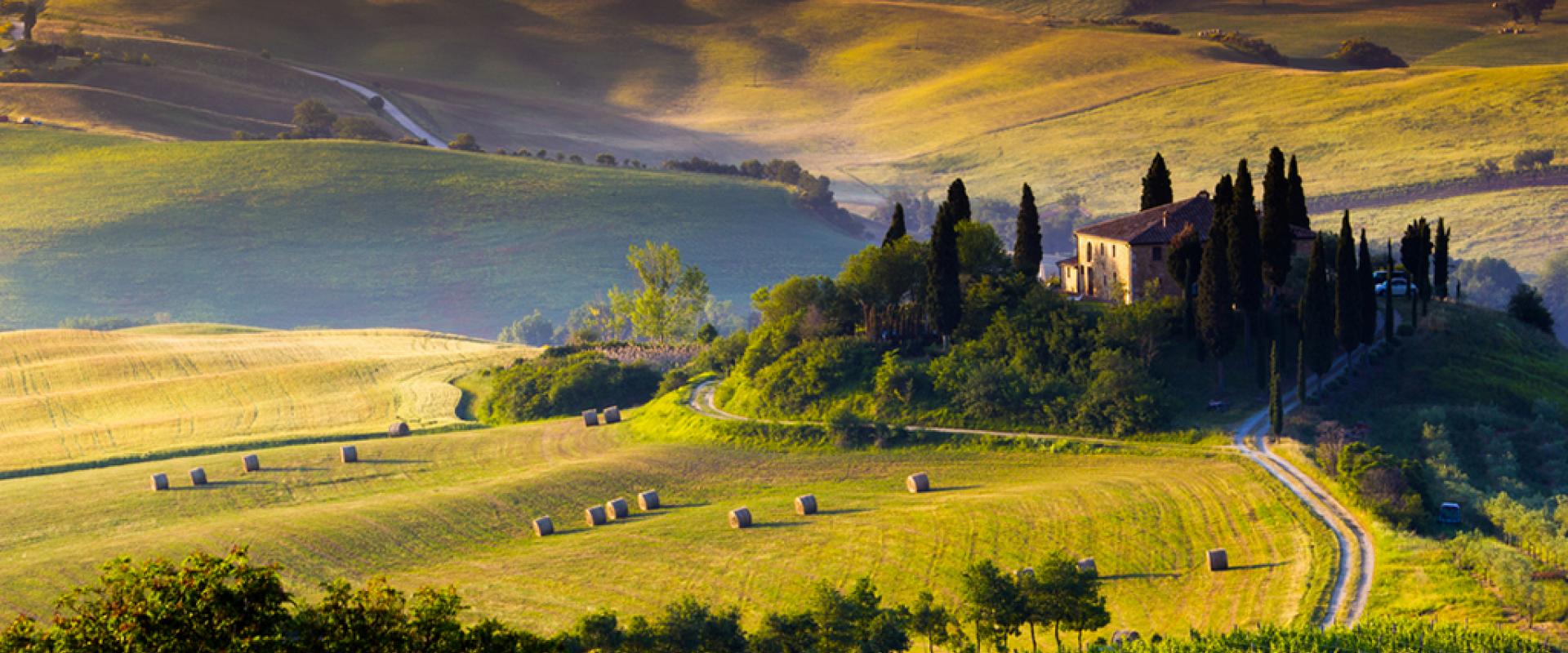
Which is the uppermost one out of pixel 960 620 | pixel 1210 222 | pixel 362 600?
pixel 1210 222

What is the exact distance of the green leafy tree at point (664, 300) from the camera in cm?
12150

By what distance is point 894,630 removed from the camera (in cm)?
4188

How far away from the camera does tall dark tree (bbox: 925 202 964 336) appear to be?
265 feet

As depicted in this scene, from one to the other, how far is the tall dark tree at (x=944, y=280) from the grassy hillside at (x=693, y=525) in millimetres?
11178

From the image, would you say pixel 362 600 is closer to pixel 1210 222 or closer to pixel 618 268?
pixel 1210 222

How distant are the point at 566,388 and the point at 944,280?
27.6 m

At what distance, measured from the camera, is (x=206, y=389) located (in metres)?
104

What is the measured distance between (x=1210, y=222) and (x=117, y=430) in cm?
6573

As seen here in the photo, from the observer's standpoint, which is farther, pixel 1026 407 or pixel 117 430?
pixel 117 430

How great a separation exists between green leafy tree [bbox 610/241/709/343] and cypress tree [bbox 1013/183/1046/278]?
38201 millimetres

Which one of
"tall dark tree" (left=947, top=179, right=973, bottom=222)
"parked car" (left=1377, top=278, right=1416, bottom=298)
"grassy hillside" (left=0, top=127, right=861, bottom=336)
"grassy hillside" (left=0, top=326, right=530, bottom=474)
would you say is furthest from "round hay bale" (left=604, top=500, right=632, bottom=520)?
"grassy hillside" (left=0, top=127, right=861, bottom=336)

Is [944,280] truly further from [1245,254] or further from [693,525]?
[693,525]

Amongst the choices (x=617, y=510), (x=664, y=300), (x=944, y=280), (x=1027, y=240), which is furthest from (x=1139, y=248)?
(x=664, y=300)

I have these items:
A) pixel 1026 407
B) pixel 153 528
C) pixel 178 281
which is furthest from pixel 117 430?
pixel 178 281
